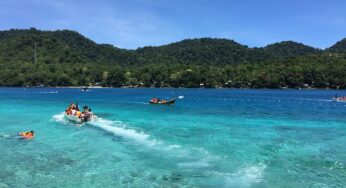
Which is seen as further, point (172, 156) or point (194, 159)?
point (172, 156)

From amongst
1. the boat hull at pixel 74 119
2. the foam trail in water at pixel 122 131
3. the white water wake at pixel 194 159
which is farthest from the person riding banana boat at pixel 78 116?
the white water wake at pixel 194 159

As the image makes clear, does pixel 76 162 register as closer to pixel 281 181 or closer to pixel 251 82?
pixel 281 181

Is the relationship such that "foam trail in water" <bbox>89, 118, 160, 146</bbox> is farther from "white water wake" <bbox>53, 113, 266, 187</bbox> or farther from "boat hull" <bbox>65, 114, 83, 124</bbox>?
"boat hull" <bbox>65, 114, 83, 124</bbox>

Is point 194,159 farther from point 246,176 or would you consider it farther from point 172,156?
point 246,176

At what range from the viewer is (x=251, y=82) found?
632 feet

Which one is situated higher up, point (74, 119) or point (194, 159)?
point (74, 119)

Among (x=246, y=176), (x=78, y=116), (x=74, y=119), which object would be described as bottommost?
(x=246, y=176)

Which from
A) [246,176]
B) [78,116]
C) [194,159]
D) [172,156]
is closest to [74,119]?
[78,116]

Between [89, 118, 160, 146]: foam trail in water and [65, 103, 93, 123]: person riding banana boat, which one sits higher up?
[65, 103, 93, 123]: person riding banana boat

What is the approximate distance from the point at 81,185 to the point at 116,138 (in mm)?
13813

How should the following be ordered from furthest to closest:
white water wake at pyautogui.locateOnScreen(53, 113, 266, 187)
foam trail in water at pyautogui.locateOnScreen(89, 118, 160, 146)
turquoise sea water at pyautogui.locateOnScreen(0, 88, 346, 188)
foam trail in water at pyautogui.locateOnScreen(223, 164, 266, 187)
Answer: foam trail in water at pyautogui.locateOnScreen(89, 118, 160, 146) < white water wake at pyautogui.locateOnScreen(53, 113, 266, 187) < turquoise sea water at pyautogui.locateOnScreen(0, 88, 346, 188) < foam trail in water at pyautogui.locateOnScreen(223, 164, 266, 187)

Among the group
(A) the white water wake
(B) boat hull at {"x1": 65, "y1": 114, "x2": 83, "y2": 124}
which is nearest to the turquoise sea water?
(A) the white water wake

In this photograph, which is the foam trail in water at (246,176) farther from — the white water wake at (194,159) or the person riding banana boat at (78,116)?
the person riding banana boat at (78,116)

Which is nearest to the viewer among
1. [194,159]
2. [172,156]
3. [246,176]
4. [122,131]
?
[246,176]
